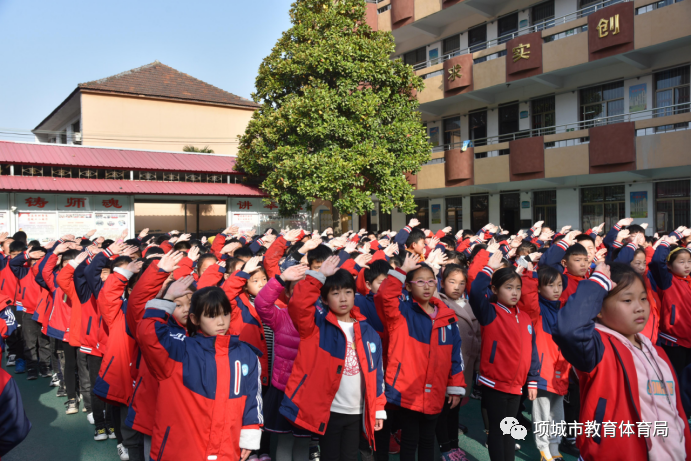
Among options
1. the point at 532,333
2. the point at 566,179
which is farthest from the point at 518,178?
the point at 532,333

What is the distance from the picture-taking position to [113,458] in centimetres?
388

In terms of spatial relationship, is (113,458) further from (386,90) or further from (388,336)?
(386,90)

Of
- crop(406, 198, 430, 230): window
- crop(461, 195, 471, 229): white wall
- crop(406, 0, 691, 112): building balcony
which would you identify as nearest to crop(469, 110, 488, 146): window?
crop(406, 0, 691, 112): building balcony

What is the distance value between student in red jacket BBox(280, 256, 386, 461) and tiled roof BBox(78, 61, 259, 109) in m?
23.5

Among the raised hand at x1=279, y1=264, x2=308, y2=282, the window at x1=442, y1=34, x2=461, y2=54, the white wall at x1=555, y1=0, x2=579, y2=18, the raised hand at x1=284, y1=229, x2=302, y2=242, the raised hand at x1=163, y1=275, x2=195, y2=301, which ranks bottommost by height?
the raised hand at x1=163, y1=275, x2=195, y2=301

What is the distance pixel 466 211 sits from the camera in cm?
1828

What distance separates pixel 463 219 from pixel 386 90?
6.27 metres

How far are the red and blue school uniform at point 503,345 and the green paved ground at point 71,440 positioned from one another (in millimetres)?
887

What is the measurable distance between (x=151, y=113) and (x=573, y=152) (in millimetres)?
19801

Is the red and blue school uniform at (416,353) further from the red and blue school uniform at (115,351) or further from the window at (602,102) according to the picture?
the window at (602,102)

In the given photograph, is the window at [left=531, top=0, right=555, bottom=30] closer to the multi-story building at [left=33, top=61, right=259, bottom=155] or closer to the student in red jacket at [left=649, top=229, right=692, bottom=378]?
the student in red jacket at [left=649, top=229, right=692, bottom=378]

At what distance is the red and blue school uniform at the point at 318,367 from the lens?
2803mm

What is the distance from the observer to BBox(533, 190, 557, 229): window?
620 inches

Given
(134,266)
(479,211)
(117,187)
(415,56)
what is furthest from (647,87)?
(117,187)
